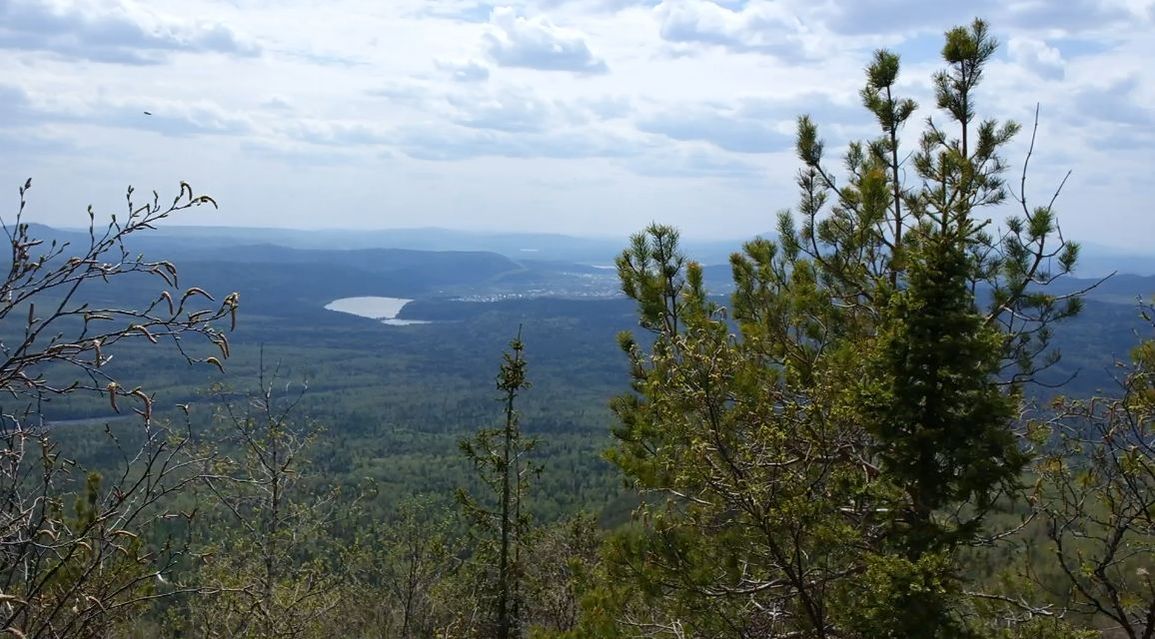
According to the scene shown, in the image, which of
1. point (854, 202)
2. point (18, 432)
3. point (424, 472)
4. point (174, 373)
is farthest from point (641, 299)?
point (174, 373)

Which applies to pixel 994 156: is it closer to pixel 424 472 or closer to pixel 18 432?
pixel 18 432

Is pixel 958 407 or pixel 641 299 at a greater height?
pixel 641 299

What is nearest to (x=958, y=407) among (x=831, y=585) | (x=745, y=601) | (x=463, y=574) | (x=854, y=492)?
(x=854, y=492)

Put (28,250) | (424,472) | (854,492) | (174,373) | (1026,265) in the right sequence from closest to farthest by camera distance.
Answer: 1. (28,250)
2. (854,492)
3. (1026,265)
4. (424,472)
5. (174,373)

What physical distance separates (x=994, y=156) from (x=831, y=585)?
4111mm

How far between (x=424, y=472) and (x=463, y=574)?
87.6 metres

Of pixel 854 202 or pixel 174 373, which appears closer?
pixel 854 202

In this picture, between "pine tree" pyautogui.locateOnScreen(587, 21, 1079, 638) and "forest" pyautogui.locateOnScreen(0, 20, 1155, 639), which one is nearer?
"forest" pyautogui.locateOnScreen(0, 20, 1155, 639)

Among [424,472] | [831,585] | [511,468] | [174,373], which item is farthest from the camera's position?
[174,373]

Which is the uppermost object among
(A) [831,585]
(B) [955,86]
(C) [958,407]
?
(B) [955,86]

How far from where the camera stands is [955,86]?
7816 mm

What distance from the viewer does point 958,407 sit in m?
6.08

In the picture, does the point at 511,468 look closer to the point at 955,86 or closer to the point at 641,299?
the point at 641,299

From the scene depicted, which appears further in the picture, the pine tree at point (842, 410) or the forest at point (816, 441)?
the pine tree at point (842, 410)
